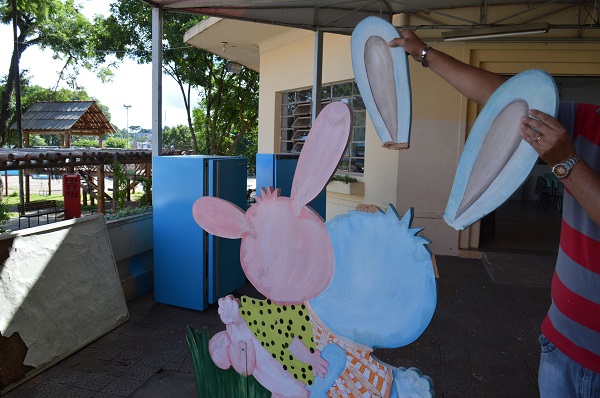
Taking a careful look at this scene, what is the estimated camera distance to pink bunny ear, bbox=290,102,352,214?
1.96 m

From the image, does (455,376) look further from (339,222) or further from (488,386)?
(339,222)

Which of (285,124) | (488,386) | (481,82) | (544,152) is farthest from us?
(285,124)

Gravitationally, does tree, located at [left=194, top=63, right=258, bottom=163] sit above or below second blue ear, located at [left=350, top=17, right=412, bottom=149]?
above

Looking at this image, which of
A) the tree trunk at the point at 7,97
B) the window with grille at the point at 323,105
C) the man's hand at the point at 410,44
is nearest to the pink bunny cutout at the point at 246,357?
the man's hand at the point at 410,44

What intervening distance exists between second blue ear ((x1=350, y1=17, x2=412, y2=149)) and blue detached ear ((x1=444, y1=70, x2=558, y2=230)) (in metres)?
0.32

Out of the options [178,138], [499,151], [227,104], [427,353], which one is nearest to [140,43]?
[227,104]

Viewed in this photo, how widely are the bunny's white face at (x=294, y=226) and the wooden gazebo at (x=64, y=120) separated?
56.3 ft

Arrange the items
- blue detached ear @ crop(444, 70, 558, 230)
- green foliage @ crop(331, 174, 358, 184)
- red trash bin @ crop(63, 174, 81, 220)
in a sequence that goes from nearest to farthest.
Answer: blue detached ear @ crop(444, 70, 558, 230)
red trash bin @ crop(63, 174, 81, 220)
green foliage @ crop(331, 174, 358, 184)

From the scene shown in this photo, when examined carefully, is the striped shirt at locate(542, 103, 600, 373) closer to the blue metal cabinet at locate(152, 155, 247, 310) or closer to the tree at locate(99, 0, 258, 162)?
the blue metal cabinet at locate(152, 155, 247, 310)

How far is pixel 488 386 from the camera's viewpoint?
11.5ft

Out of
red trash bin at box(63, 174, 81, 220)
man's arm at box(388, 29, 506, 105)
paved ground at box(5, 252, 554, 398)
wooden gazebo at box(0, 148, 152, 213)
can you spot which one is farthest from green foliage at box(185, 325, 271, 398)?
wooden gazebo at box(0, 148, 152, 213)

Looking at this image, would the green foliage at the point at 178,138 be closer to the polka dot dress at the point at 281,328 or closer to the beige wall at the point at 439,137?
the beige wall at the point at 439,137

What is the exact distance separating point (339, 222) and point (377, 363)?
60 cm

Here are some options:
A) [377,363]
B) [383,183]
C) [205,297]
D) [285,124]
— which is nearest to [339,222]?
[377,363]
